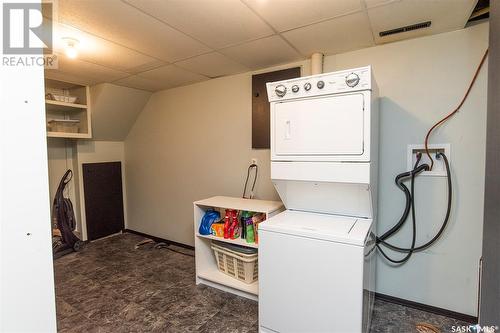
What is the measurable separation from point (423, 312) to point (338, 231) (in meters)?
1.27

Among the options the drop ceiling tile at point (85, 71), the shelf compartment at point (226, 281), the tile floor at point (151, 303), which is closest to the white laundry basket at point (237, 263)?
the shelf compartment at point (226, 281)

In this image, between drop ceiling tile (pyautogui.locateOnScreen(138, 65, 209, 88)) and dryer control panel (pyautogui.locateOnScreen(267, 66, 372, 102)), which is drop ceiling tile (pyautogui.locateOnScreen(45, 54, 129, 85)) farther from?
dryer control panel (pyautogui.locateOnScreen(267, 66, 372, 102))

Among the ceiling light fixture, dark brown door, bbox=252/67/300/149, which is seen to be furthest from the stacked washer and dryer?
the ceiling light fixture

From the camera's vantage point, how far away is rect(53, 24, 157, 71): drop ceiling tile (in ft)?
6.45

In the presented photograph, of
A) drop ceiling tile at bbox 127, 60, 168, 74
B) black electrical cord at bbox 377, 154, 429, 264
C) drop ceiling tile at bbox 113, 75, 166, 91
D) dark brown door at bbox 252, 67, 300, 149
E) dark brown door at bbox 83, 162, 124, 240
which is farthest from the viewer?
dark brown door at bbox 83, 162, 124, 240

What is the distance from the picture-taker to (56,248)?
3391 millimetres

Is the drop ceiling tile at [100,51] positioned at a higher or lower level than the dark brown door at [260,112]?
higher

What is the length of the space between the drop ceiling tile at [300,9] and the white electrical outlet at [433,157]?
1.16 m

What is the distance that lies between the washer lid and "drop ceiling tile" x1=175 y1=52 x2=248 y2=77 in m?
1.58

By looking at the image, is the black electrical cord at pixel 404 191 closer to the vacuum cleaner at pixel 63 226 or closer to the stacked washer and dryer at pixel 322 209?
the stacked washer and dryer at pixel 322 209

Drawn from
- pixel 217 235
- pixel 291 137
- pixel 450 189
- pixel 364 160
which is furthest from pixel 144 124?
pixel 450 189

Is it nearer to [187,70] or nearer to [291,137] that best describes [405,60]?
[291,137]

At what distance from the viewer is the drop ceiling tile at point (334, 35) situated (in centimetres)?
183

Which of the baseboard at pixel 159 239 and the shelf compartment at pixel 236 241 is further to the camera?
the baseboard at pixel 159 239
